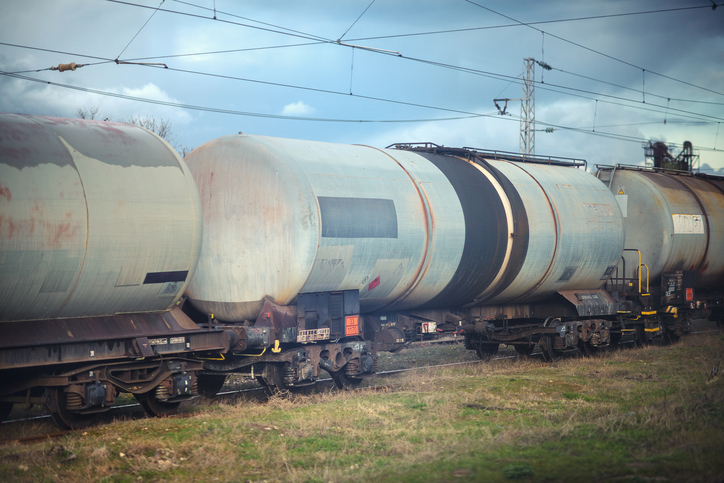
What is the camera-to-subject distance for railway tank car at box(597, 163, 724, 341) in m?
18.5

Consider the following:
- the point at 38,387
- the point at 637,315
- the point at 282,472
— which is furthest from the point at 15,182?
the point at 637,315

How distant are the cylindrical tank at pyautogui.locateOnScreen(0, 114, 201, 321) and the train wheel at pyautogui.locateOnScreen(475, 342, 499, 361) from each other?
9.65 meters

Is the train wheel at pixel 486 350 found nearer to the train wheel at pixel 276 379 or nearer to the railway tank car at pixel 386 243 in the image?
the railway tank car at pixel 386 243

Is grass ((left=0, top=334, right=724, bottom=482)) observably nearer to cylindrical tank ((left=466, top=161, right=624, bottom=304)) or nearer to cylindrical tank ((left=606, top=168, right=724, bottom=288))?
cylindrical tank ((left=466, top=161, right=624, bottom=304))

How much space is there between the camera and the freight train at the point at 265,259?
8.86 metres

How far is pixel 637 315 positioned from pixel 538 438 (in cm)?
1187

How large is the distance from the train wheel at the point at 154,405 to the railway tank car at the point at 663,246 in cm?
1251

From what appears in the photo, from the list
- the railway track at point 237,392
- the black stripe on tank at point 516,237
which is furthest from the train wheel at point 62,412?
the black stripe on tank at point 516,237

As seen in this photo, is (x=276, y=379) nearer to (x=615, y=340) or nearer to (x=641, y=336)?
(x=615, y=340)

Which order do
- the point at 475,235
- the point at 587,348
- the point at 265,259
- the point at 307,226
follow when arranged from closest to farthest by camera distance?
the point at 307,226 → the point at 265,259 → the point at 475,235 → the point at 587,348

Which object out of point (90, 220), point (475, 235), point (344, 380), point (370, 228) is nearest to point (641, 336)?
point (475, 235)

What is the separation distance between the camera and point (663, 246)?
1842 centimetres

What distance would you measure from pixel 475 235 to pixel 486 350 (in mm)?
5498

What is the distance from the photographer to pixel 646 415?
29.0 feet
